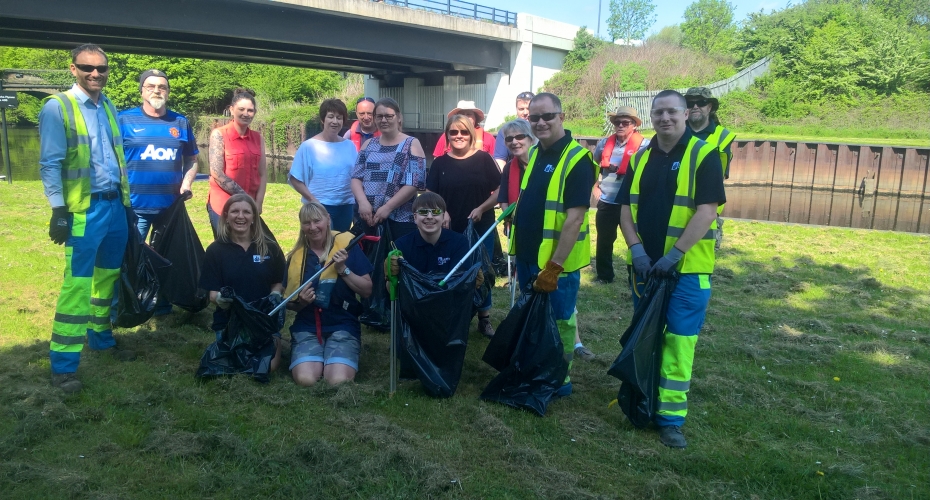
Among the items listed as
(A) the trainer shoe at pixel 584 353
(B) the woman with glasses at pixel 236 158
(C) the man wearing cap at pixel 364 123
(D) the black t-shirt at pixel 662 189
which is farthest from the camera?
(C) the man wearing cap at pixel 364 123

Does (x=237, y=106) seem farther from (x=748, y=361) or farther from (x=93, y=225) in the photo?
(x=748, y=361)

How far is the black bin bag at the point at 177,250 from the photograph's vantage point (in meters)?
5.47

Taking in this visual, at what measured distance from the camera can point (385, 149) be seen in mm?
5465

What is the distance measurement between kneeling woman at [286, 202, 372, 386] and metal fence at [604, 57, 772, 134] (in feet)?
→ 77.2

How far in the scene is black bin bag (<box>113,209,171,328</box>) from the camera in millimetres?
4848

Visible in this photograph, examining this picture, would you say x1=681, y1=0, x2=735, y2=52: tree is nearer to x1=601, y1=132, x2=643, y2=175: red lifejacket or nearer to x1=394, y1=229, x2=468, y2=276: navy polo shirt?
x1=601, y1=132, x2=643, y2=175: red lifejacket

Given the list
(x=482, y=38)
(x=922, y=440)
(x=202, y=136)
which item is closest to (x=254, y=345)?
(x=922, y=440)

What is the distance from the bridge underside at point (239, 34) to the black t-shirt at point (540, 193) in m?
17.1

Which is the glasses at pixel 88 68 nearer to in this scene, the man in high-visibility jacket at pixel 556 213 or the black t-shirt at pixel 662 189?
the man in high-visibility jacket at pixel 556 213

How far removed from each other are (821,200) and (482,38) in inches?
593

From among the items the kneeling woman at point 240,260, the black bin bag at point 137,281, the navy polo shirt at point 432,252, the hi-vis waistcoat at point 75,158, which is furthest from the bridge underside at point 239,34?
the navy polo shirt at point 432,252

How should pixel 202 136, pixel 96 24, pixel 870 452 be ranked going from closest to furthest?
pixel 870 452, pixel 96 24, pixel 202 136

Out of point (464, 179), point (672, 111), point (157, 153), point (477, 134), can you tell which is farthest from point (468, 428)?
point (157, 153)

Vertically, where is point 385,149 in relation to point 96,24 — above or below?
below
